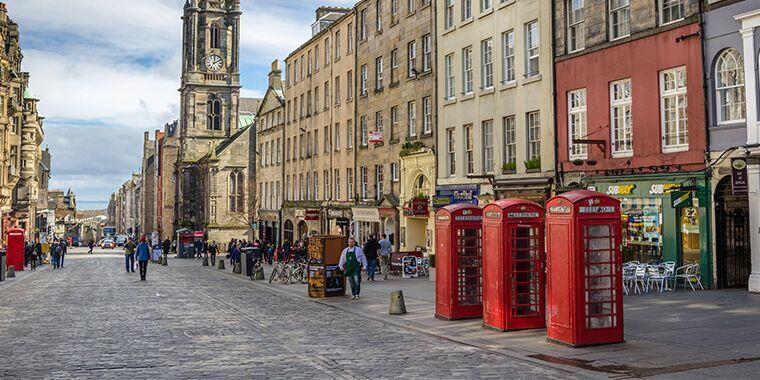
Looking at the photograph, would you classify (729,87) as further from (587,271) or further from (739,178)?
(587,271)

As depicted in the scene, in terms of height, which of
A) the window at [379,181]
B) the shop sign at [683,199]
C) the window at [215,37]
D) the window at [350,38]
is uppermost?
the window at [215,37]

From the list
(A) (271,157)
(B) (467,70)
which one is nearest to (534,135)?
(B) (467,70)

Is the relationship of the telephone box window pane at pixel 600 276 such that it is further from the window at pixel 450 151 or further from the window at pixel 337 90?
the window at pixel 337 90

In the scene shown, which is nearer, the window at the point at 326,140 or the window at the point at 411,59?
the window at the point at 411,59

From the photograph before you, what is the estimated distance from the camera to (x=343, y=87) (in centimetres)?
4488

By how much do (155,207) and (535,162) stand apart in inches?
4571

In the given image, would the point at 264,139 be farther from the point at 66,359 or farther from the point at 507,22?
the point at 66,359

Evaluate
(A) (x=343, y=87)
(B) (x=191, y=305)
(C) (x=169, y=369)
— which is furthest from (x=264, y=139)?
(C) (x=169, y=369)

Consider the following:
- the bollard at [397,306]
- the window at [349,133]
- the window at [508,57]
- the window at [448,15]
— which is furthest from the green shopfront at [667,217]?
the window at [349,133]

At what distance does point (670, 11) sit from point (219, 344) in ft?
52.5

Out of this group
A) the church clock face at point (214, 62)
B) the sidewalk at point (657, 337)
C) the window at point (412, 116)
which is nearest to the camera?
the sidewalk at point (657, 337)

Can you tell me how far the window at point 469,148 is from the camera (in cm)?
3109

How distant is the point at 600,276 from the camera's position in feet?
41.5

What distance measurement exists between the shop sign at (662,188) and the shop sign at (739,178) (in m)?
1.90
